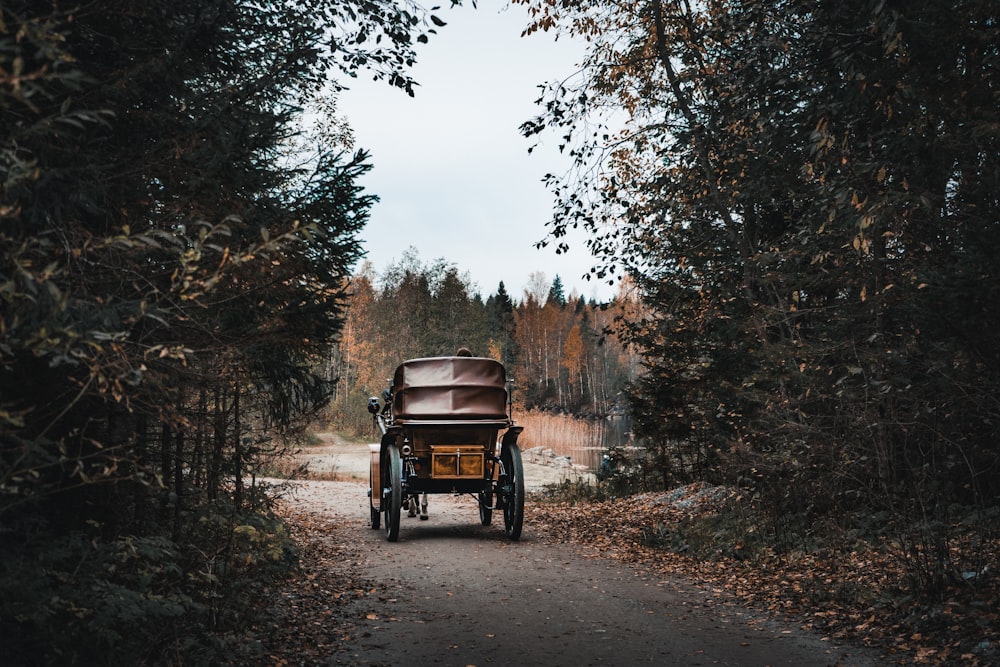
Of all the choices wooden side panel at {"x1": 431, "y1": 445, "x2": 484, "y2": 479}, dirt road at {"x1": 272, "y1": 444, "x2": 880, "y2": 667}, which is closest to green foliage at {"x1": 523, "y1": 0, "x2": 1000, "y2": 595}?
dirt road at {"x1": 272, "y1": 444, "x2": 880, "y2": 667}

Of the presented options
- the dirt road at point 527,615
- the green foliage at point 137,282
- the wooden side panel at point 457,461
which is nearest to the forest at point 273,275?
the green foliage at point 137,282

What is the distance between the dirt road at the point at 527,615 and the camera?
608 centimetres

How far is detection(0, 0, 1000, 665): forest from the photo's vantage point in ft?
12.4

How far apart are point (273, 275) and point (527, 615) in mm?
3733

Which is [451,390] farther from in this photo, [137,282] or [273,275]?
[137,282]

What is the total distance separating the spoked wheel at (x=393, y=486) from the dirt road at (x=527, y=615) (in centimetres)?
27

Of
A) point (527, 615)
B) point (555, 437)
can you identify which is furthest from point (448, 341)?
point (527, 615)

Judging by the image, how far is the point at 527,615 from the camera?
7449mm

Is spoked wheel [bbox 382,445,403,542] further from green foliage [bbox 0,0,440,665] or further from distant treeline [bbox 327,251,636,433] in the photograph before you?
distant treeline [bbox 327,251,636,433]

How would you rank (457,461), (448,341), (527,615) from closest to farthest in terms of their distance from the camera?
(527,615), (457,461), (448,341)

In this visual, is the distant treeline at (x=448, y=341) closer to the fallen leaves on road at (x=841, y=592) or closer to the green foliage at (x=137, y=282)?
the fallen leaves on road at (x=841, y=592)

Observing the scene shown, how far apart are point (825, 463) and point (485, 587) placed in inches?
171

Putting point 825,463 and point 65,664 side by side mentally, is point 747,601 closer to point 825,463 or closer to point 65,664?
point 825,463

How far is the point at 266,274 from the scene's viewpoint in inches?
230
